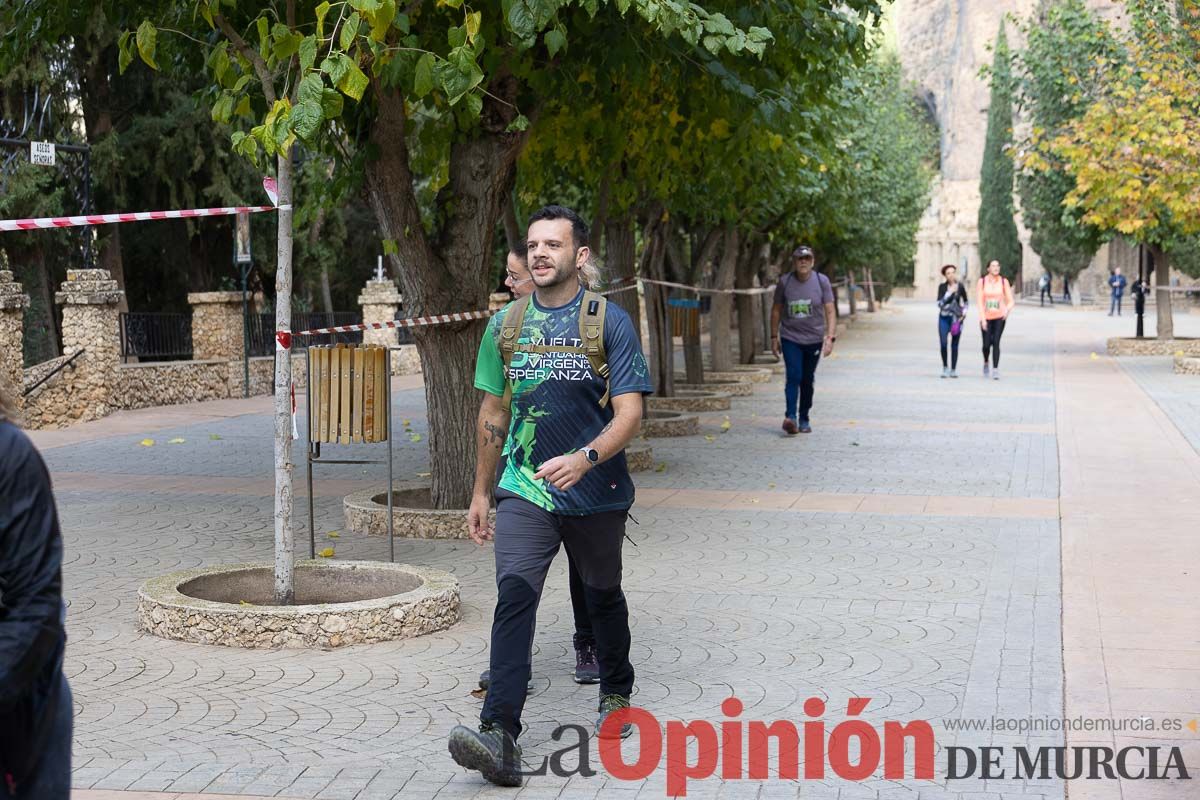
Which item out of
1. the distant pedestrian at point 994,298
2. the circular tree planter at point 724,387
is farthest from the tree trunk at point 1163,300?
the circular tree planter at point 724,387

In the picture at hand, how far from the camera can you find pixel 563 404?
5.13 meters

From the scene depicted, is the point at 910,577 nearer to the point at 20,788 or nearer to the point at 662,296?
the point at 20,788

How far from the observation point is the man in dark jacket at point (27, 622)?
274 cm

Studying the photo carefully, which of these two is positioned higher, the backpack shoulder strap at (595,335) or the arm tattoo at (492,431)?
the backpack shoulder strap at (595,335)

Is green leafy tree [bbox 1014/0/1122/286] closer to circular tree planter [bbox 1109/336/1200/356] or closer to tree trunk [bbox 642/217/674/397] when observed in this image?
circular tree planter [bbox 1109/336/1200/356]

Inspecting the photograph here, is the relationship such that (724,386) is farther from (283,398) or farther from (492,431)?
(492,431)

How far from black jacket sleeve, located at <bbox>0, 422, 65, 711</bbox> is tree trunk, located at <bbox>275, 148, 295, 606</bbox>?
13.4ft

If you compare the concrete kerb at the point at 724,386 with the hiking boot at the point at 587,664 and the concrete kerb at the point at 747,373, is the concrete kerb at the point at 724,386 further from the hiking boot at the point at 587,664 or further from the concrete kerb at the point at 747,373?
the hiking boot at the point at 587,664

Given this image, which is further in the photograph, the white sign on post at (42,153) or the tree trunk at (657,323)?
the tree trunk at (657,323)

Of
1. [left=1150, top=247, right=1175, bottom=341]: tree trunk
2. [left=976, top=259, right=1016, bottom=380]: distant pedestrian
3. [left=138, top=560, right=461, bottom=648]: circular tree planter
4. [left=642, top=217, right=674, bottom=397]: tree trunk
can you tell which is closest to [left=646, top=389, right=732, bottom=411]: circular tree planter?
[left=642, top=217, right=674, bottom=397]: tree trunk

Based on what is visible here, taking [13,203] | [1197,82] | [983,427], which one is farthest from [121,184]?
[1197,82]

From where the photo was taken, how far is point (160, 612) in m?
6.72

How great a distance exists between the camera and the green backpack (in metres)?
5.11

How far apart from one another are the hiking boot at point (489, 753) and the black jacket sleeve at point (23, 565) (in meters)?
2.01
